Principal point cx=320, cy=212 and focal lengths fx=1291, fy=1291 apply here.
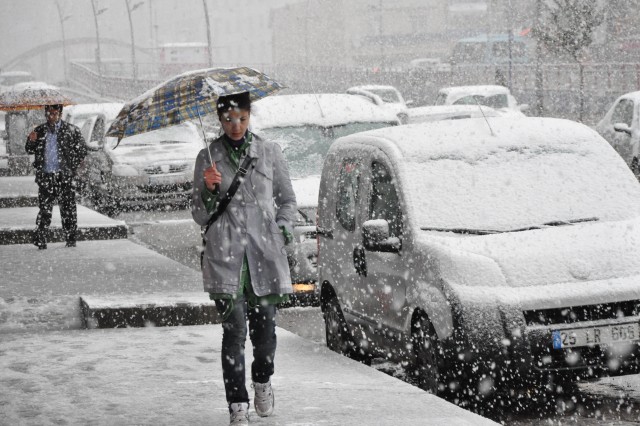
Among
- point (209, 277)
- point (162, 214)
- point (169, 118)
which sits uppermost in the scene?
point (169, 118)

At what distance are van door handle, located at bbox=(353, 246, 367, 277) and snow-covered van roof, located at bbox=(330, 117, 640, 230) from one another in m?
0.59

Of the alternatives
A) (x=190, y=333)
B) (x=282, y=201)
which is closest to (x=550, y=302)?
(x=282, y=201)

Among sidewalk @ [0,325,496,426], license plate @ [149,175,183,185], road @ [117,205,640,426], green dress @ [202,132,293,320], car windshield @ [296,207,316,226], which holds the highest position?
green dress @ [202,132,293,320]

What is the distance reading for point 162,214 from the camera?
21406mm

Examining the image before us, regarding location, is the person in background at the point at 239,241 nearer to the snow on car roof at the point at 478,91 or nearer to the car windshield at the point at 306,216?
the car windshield at the point at 306,216

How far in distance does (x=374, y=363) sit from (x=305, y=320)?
6.64ft

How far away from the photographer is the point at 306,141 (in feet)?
44.6

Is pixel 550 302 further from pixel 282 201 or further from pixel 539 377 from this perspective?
pixel 282 201

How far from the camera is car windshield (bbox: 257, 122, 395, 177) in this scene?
13.3 m

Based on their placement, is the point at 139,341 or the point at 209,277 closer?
the point at 209,277

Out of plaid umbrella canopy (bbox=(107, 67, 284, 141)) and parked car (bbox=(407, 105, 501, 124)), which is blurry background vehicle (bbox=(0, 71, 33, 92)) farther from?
plaid umbrella canopy (bbox=(107, 67, 284, 141))

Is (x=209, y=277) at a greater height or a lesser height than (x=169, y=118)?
lesser

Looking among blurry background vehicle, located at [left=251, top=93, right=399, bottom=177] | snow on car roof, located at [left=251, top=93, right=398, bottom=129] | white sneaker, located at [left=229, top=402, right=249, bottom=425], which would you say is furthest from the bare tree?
white sneaker, located at [left=229, top=402, right=249, bottom=425]

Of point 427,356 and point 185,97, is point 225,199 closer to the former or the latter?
point 185,97
